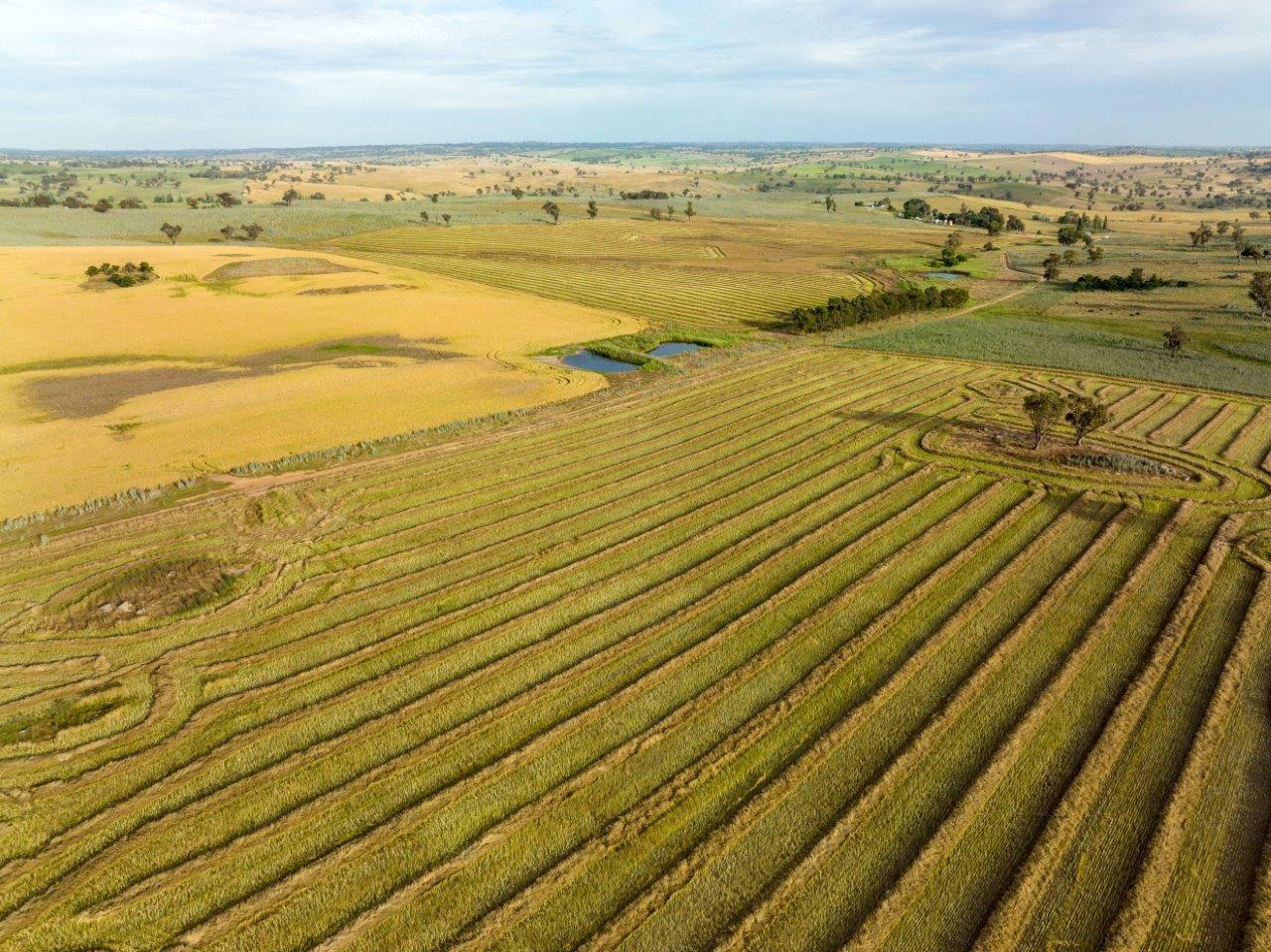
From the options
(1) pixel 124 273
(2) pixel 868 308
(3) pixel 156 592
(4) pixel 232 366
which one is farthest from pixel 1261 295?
(1) pixel 124 273

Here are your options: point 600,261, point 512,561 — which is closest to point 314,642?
point 512,561

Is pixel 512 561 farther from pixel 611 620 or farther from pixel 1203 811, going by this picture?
pixel 1203 811

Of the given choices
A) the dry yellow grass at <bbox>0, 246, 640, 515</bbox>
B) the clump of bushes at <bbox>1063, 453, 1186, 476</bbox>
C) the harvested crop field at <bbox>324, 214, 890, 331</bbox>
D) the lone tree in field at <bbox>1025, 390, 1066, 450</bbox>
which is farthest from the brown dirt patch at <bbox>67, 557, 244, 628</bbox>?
the harvested crop field at <bbox>324, 214, 890, 331</bbox>

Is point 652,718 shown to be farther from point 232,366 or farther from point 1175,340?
point 1175,340

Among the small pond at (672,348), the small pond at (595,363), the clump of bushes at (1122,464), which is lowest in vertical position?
the clump of bushes at (1122,464)

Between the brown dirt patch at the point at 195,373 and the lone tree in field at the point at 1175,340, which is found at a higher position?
the lone tree in field at the point at 1175,340

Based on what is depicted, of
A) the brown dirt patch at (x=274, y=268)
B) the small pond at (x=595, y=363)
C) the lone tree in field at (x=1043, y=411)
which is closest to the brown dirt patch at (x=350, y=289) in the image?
the brown dirt patch at (x=274, y=268)

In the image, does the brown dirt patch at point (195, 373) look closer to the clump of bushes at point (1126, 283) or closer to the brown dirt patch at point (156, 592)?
the brown dirt patch at point (156, 592)

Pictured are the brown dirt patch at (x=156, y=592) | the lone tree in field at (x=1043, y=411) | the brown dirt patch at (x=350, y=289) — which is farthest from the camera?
the brown dirt patch at (x=350, y=289)
